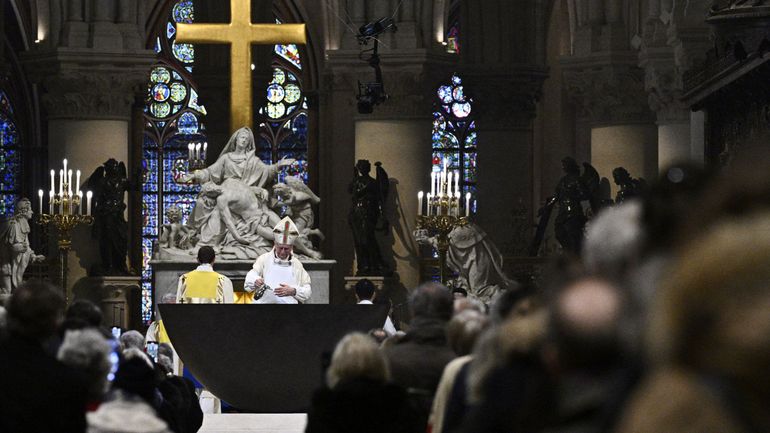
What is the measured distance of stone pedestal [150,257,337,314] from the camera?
21.4 metres

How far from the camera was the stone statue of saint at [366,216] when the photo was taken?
24391 mm

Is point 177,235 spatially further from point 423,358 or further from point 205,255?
point 423,358

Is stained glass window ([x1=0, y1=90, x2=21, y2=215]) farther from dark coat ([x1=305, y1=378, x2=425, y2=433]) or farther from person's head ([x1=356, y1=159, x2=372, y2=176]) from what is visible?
dark coat ([x1=305, y1=378, x2=425, y2=433])

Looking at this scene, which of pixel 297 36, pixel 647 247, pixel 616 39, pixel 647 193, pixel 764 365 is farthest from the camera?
pixel 616 39

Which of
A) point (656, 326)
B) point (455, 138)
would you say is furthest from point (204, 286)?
point (455, 138)

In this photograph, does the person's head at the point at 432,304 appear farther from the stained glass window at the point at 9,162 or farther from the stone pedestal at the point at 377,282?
the stained glass window at the point at 9,162

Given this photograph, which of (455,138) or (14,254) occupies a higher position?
(455,138)

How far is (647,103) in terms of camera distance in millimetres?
26016

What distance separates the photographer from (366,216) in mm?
24391

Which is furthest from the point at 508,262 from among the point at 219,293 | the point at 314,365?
the point at 314,365

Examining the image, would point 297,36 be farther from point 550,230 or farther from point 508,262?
point 550,230

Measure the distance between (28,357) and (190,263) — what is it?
16.2 meters

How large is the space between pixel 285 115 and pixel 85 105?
16234 millimetres

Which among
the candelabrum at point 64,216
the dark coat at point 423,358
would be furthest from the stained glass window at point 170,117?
the dark coat at point 423,358
